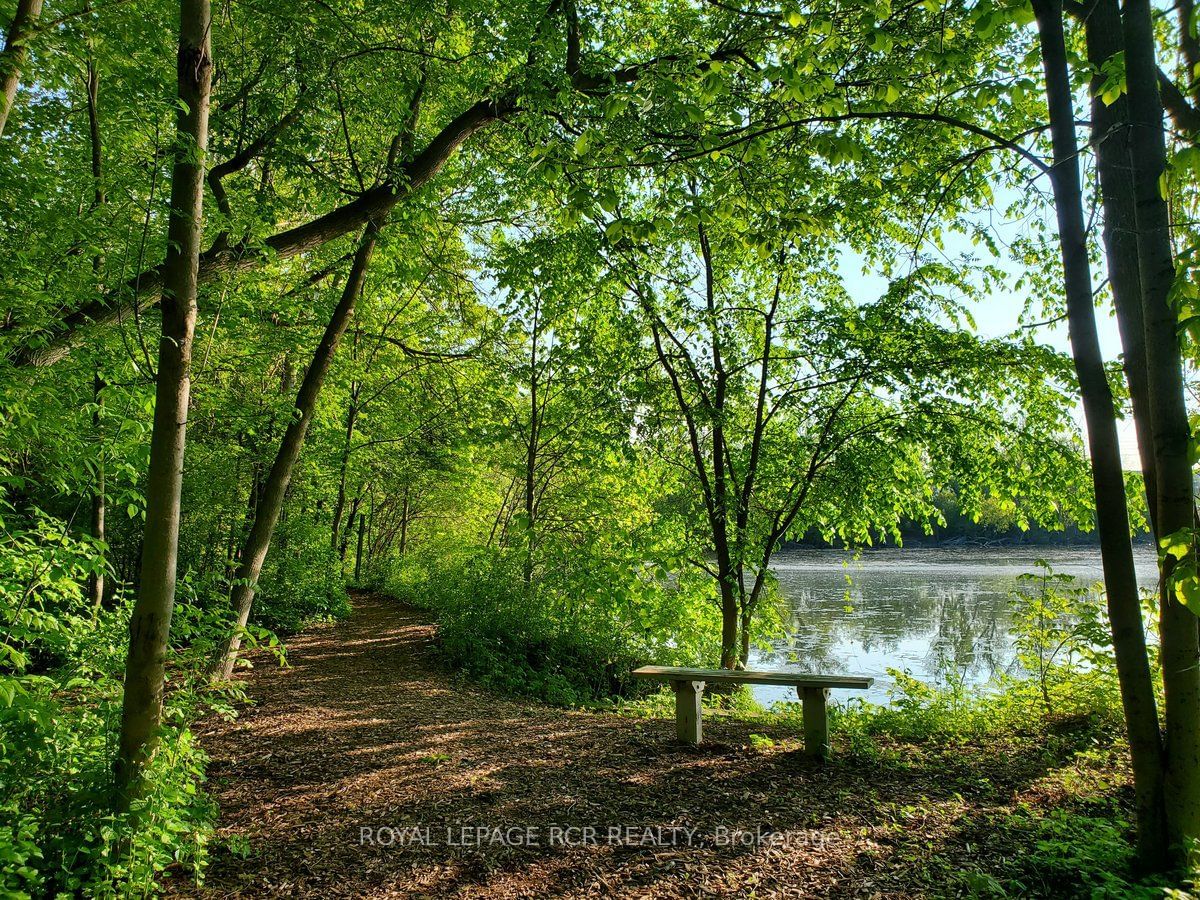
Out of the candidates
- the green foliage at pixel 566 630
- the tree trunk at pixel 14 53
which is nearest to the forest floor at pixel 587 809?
the green foliage at pixel 566 630

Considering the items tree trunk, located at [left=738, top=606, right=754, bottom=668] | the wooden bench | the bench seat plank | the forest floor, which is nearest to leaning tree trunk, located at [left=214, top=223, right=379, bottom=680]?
the forest floor

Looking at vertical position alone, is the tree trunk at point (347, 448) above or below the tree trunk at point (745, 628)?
above

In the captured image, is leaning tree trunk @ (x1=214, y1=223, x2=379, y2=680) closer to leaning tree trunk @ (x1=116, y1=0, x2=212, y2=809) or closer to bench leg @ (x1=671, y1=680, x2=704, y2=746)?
leaning tree trunk @ (x1=116, y1=0, x2=212, y2=809)

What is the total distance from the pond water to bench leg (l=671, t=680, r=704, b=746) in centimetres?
312

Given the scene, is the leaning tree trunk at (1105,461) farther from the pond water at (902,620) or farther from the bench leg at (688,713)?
the pond water at (902,620)

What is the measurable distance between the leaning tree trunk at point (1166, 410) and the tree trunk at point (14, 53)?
4898 millimetres

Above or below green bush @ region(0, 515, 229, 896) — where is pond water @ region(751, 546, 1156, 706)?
below

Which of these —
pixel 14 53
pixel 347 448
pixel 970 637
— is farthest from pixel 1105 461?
pixel 970 637

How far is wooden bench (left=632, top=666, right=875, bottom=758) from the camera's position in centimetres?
471

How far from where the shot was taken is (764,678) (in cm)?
491

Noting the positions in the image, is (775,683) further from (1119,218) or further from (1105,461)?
(1119,218)

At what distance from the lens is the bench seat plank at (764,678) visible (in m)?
4.72

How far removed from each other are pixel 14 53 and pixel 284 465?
13.0 feet

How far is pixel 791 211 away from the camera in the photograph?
3.69 m
